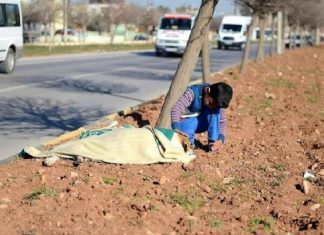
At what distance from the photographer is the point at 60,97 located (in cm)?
1424

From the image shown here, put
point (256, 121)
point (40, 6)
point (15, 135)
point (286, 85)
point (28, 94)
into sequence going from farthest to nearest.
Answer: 1. point (40, 6)
2. point (286, 85)
3. point (28, 94)
4. point (256, 121)
5. point (15, 135)

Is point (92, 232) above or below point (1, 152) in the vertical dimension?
above

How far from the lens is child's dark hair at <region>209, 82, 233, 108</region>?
6.48m

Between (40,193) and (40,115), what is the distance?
6332 mm

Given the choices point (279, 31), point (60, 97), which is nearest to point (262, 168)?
point (60, 97)

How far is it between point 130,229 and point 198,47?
4.04 metres

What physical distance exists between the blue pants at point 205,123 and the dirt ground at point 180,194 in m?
0.27

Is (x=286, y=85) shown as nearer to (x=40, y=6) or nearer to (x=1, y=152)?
(x=1, y=152)

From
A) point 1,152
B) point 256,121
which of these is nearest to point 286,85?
point 256,121

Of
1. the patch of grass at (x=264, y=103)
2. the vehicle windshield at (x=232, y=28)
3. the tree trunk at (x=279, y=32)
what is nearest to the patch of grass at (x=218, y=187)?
the patch of grass at (x=264, y=103)

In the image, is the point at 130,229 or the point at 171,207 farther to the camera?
the point at 171,207

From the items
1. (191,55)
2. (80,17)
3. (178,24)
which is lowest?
(80,17)

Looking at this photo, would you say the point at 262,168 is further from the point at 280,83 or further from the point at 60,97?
the point at 280,83

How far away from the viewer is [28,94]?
579 inches
